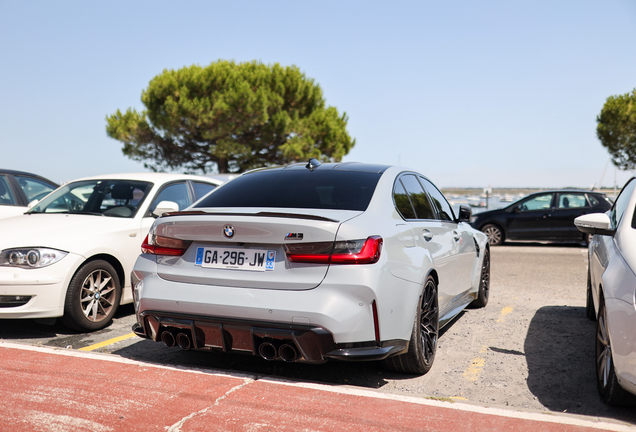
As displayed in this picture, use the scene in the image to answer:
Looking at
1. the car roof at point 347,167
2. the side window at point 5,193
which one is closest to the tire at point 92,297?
the car roof at point 347,167

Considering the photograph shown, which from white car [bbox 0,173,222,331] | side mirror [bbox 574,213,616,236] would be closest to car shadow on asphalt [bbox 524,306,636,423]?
side mirror [bbox 574,213,616,236]

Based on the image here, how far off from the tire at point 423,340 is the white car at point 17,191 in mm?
Result: 6037

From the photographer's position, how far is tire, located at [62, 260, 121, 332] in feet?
16.5

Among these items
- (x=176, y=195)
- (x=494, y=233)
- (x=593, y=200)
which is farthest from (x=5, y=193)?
(x=593, y=200)

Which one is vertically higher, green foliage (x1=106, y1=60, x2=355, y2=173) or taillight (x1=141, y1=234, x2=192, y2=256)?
green foliage (x1=106, y1=60, x2=355, y2=173)

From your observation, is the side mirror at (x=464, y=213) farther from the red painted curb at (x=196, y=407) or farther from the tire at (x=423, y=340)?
the red painted curb at (x=196, y=407)

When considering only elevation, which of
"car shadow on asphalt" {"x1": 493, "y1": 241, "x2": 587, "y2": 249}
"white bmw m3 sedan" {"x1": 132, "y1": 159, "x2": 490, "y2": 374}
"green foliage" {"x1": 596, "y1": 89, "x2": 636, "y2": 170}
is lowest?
"car shadow on asphalt" {"x1": 493, "y1": 241, "x2": 587, "y2": 249}

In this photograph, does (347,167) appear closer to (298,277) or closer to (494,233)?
(298,277)

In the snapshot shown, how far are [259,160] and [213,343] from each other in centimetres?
3034

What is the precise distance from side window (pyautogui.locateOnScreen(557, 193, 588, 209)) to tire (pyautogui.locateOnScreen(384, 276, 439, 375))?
464 inches

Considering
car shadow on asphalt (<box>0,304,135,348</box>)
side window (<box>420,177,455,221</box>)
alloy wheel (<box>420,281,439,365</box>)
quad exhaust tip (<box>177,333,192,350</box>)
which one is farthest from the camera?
side window (<box>420,177,455,221</box>)

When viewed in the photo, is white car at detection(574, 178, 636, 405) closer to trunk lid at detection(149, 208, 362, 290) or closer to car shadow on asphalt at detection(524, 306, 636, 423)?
car shadow on asphalt at detection(524, 306, 636, 423)

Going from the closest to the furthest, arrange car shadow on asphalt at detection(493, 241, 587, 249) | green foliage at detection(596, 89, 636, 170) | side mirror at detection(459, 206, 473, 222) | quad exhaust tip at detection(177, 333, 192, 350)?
1. quad exhaust tip at detection(177, 333, 192, 350)
2. side mirror at detection(459, 206, 473, 222)
3. car shadow on asphalt at detection(493, 241, 587, 249)
4. green foliage at detection(596, 89, 636, 170)

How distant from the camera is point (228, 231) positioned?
3439 millimetres
